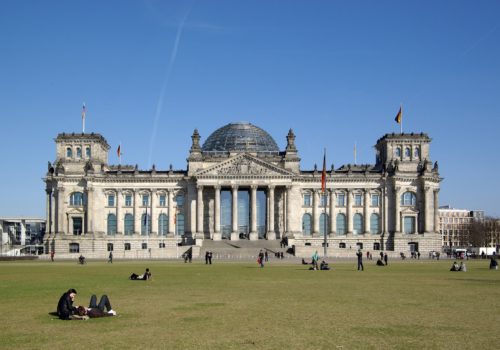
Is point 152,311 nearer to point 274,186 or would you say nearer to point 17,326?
point 17,326

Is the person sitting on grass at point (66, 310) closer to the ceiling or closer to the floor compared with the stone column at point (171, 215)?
closer to the floor

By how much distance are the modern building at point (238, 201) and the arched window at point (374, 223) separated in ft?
0.67

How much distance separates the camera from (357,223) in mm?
133500

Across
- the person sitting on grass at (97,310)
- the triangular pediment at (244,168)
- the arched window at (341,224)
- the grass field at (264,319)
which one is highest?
the triangular pediment at (244,168)

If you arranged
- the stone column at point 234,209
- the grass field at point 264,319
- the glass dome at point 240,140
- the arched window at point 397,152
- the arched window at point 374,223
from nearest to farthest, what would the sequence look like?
the grass field at point 264,319 → the stone column at point 234,209 → the arched window at point 374,223 → the arched window at point 397,152 → the glass dome at point 240,140

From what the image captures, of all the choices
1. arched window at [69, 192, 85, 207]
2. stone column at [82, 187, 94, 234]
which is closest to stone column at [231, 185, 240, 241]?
stone column at [82, 187, 94, 234]

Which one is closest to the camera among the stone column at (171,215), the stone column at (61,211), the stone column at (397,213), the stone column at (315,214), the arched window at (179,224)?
the stone column at (61,211)

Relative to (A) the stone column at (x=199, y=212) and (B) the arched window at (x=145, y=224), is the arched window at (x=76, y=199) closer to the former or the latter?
(B) the arched window at (x=145, y=224)

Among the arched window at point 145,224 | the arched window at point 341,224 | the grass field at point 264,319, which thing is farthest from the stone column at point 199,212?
the grass field at point 264,319

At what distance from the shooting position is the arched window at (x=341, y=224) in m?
133

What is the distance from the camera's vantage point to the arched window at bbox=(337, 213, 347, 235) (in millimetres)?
133125

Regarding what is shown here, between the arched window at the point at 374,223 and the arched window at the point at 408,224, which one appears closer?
the arched window at the point at 408,224

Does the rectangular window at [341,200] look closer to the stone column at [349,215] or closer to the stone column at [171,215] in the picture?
the stone column at [349,215]

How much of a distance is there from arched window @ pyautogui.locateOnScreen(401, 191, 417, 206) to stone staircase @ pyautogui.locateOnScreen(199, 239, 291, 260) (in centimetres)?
2864
